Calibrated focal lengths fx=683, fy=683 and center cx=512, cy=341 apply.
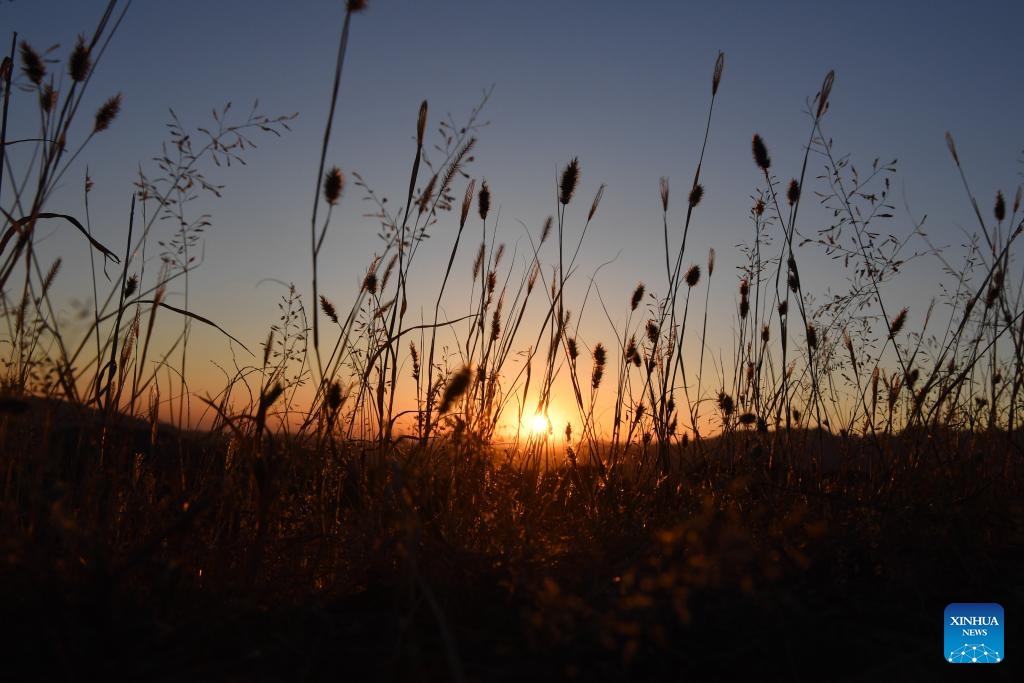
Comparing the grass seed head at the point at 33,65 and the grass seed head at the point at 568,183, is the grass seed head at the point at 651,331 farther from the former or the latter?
the grass seed head at the point at 33,65

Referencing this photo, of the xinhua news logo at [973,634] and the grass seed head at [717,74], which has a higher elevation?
the grass seed head at [717,74]

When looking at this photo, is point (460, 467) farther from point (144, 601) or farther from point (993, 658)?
point (993, 658)

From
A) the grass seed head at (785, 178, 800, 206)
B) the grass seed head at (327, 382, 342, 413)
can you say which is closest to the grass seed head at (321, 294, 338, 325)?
the grass seed head at (327, 382, 342, 413)

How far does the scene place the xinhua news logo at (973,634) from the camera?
1.21m

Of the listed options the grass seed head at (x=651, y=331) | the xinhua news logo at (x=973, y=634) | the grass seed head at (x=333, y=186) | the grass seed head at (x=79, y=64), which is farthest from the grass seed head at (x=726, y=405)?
the grass seed head at (x=79, y=64)

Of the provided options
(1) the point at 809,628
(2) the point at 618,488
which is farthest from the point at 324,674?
(2) the point at 618,488

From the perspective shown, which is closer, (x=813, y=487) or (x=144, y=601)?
(x=144, y=601)

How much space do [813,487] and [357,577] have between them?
1.59 meters

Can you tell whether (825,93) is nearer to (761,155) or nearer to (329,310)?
(761,155)

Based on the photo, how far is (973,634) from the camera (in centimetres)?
130

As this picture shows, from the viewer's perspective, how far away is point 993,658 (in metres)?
1.19

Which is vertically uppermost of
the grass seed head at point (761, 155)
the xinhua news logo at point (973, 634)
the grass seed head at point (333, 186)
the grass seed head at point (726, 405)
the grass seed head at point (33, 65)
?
the grass seed head at point (761, 155)

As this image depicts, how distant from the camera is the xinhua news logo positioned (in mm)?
1209

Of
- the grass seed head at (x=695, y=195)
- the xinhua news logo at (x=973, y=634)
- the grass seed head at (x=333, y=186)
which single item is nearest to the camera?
the xinhua news logo at (x=973, y=634)
